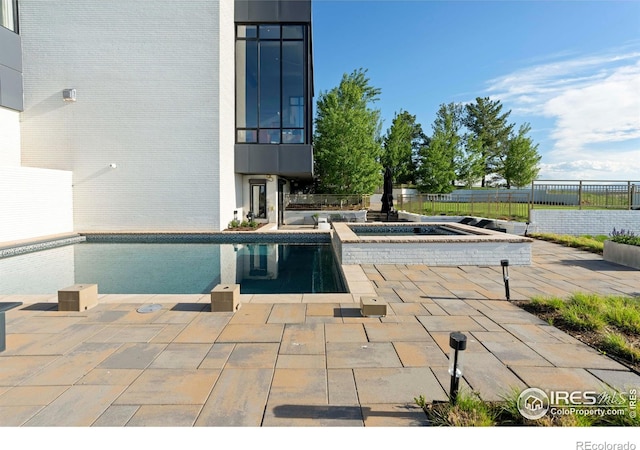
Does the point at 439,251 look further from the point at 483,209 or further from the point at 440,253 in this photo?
the point at 483,209

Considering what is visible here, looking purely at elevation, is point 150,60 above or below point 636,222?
above

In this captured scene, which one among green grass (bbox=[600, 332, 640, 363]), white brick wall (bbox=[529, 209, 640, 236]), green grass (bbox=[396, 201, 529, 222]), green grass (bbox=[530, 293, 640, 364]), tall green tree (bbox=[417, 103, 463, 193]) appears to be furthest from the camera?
tall green tree (bbox=[417, 103, 463, 193])

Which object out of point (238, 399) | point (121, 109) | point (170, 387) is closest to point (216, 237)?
point (121, 109)

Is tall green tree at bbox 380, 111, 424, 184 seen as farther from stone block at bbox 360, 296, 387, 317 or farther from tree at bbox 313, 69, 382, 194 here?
stone block at bbox 360, 296, 387, 317

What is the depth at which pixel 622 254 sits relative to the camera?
8.11m

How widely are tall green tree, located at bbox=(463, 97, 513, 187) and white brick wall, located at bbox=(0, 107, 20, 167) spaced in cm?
4205

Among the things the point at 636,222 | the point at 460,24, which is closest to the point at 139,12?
the point at 460,24

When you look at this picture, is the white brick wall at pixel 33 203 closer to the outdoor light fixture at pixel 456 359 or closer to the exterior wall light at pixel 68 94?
the exterior wall light at pixel 68 94

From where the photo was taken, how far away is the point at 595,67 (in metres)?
10.5

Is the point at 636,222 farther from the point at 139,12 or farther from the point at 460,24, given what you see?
the point at 139,12

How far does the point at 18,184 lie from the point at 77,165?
2.72 metres

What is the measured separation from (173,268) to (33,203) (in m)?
8.02

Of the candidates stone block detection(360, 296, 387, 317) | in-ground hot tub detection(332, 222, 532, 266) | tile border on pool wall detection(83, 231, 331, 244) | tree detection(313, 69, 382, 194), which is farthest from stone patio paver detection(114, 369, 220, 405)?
tree detection(313, 69, 382, 194)

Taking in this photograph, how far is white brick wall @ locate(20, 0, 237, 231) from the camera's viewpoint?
46.2 ft
